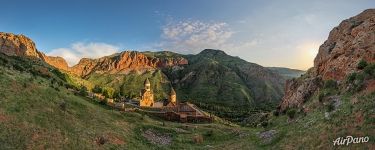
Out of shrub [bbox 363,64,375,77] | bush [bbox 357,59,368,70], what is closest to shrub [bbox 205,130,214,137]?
bush [bbox 357,59,368,70]

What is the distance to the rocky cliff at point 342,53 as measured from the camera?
157ft

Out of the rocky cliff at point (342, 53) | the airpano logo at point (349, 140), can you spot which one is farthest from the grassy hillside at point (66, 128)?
the airpano logo at point (349, 140)

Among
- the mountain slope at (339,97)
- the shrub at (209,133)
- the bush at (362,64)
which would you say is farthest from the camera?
the shrub at (209,133)

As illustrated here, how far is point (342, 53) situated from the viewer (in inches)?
2131

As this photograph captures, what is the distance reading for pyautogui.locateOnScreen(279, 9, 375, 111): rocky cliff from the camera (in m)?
47.7

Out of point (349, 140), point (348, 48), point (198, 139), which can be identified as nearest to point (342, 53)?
point (348, 48)

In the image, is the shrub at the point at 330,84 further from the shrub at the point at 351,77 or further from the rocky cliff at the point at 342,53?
the shrub at the point at 351,77

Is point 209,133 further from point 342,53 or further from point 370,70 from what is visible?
point 370,70

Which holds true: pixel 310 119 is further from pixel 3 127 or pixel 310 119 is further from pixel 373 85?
pixel 3 127

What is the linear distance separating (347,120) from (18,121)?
29286mm

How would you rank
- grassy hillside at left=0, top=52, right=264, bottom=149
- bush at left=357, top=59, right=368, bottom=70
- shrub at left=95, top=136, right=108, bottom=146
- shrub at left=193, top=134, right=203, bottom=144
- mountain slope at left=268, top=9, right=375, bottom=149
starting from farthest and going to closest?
shrub at left=193, top=134, right=203, bottom=144, bush at left=357, top=59, right=368, bottom=70, shrub at left=95, top=136, right=108, bottom=146, grassy hillside at left=0, top=52, right=264, bottom=149, mountain slope at left=268, top=9, right=375, bottom=149

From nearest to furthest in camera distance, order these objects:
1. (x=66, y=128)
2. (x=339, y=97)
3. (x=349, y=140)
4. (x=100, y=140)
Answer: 1. (x=349, y=140)
2. (x=66, y=128)
3. (x=100, y=140)
4. (x=339, y=97)

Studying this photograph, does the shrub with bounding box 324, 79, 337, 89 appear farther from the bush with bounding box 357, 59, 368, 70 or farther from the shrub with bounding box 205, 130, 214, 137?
the shrub with bounding box 205, 130, 214, 137

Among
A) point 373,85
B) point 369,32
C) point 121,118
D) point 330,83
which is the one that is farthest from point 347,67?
point 121,118
